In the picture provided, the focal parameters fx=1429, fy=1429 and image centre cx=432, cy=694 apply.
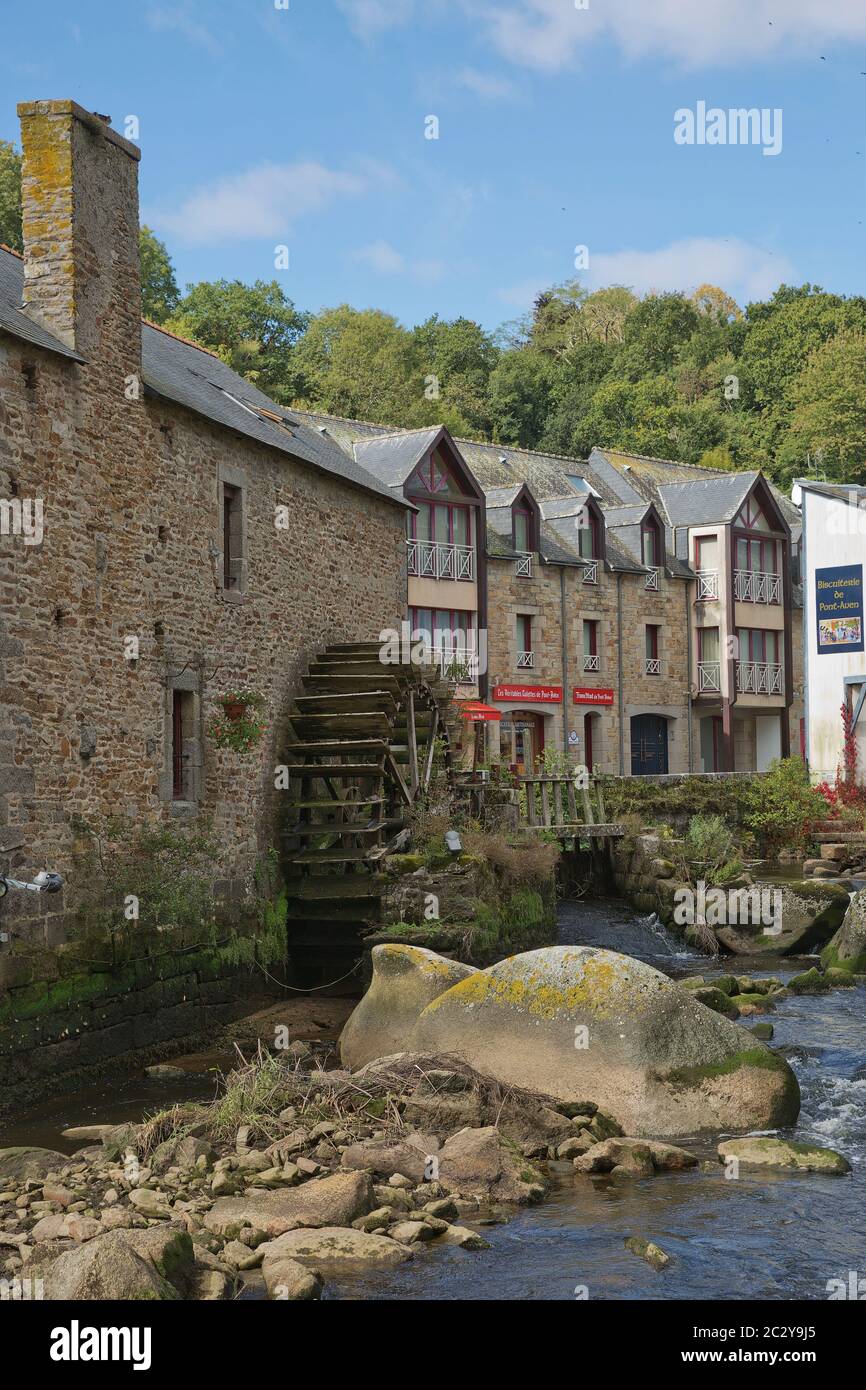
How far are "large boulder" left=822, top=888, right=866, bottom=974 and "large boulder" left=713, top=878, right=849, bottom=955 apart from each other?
1.41m

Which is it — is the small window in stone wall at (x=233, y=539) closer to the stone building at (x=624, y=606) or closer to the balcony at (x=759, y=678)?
the stone building at (x=624, y=606)

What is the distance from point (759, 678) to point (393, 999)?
Result: 28132mm

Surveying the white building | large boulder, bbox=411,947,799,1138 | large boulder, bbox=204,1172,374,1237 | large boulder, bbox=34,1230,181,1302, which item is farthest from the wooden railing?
large boulder, bbox=34,1230,181,1302

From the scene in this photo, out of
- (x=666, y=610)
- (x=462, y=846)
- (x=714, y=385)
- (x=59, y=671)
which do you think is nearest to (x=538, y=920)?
(x=462, y=846)

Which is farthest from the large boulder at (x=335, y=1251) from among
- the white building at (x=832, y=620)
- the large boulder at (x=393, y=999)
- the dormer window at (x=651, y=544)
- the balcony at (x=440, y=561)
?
the dormer window at (x=651, y=544)

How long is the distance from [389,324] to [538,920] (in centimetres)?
3730

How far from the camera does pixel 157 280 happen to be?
4575 cm

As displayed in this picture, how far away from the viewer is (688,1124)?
992cm

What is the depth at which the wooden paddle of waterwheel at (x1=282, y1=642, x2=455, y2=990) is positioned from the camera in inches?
680

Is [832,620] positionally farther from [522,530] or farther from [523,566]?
[522,530]

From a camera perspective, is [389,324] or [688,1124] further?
[389,324]

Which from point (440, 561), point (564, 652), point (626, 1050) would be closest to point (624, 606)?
point (564, 652)
